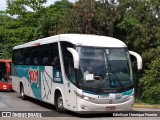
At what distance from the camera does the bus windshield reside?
13.8m

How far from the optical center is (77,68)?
13.4 metres

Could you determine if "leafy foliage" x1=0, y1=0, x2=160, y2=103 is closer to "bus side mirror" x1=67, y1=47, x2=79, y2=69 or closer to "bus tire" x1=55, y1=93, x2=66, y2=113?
"bus tire" x1=55, y1=93, x2=66, y2=113

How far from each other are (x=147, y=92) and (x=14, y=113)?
916 cm

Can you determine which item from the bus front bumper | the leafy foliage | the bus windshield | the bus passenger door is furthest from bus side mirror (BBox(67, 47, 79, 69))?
the leafy foliage

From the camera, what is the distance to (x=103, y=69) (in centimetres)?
1412

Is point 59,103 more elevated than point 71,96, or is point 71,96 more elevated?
point 71,96

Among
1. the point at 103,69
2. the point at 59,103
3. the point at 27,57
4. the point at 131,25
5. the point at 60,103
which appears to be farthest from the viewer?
the point at 131,25

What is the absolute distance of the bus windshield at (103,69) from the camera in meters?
13.8

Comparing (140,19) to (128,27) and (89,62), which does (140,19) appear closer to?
(128,27)

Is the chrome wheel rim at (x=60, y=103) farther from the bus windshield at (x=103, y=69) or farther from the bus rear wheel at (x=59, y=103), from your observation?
the bus windshield at (x=103, y=69)

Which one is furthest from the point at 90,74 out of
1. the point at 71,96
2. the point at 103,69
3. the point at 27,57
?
the point at 27,57

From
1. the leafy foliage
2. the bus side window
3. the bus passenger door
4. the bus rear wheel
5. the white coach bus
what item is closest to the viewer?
the white coach bus

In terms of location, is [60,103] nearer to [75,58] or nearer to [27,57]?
[75,58]

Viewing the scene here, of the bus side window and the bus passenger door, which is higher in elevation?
the bus side window
